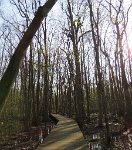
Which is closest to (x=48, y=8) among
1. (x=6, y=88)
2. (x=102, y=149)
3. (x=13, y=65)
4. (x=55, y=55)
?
(x=13, y=65)

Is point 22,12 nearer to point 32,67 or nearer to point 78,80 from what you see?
point 32,67

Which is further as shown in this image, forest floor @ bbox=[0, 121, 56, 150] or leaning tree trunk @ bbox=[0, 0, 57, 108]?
forest floor @ bbox=[0, 121, 56, 150]

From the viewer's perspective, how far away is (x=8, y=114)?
37.5 meters

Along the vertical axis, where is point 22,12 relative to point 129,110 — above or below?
above

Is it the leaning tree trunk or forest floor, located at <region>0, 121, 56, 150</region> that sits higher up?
→ the leaning tree trunk

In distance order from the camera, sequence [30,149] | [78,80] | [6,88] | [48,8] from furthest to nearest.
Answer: [78,80] → [30,149] → [48,8] → [6,88]

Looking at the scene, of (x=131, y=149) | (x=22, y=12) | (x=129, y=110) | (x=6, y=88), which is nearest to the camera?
(x=6, y=88)

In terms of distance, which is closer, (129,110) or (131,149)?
(131,149)

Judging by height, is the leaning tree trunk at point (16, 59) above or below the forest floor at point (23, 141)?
above

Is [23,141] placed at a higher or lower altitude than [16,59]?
lower

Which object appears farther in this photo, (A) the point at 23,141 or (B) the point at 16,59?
(A) the point at 23,141


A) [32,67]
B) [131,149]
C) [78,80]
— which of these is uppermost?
[32,67]

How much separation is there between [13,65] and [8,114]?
34.1 metres

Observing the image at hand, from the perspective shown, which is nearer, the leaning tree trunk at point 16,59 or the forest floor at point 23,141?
the leaning tree trunk at point 16,59
